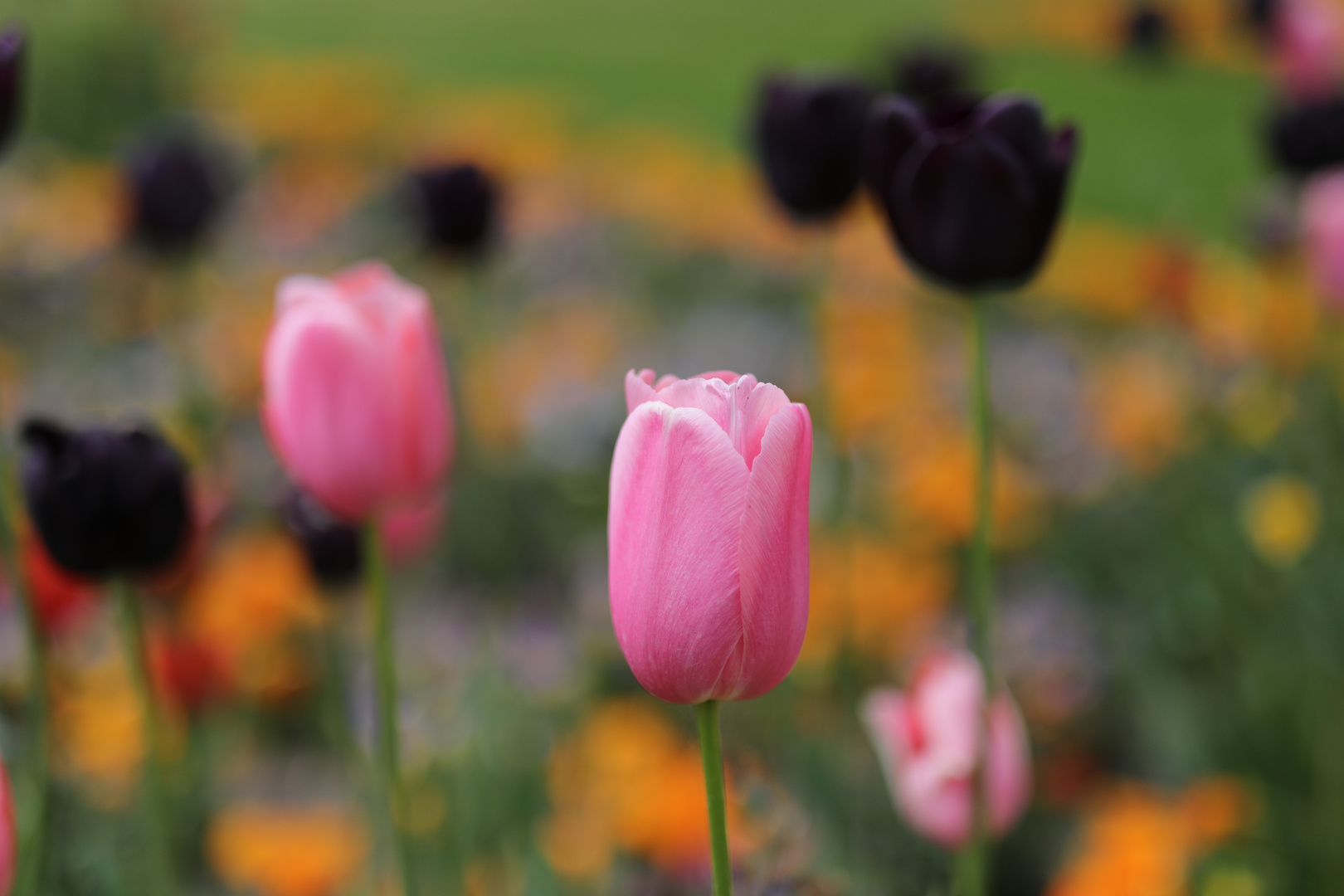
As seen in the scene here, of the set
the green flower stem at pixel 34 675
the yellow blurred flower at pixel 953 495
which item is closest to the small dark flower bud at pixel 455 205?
the yellow blurred flower at pixel 953 495

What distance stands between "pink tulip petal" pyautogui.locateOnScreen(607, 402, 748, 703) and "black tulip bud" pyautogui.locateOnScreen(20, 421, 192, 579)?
41 cm

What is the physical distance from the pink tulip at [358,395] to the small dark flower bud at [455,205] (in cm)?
86

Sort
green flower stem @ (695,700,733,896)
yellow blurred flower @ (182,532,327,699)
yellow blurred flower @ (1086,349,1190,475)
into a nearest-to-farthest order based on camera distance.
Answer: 1. green flower stem @ (695,700,733,896)
2. yellow blurred flower @ (182,532,327,699)
3. yellow blurred flower @ (1086,349,1190,475)

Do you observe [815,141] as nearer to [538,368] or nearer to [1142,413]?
[1142,413]

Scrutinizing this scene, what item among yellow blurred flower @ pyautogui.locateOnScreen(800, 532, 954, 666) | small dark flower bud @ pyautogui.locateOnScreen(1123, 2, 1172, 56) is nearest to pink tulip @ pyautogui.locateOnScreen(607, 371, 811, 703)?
yellow blurred flower @ pyautogui.locateOnScreen(800, 532, 954, 666)

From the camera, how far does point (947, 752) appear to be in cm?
91

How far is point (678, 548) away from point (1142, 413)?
202 cm

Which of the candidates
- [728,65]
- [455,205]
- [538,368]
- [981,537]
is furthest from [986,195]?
[728,65]

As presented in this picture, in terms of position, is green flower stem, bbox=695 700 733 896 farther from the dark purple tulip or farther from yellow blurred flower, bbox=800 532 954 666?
yellow blurred flower, bbox=800 532 954 666

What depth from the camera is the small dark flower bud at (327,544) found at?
3.83ft

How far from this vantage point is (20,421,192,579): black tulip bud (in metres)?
0.80

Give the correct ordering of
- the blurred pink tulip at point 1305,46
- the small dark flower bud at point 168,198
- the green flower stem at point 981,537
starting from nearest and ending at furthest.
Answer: the green flower stem at point 981,537 → the small dark flower bud at point 168,198 → the blurred pink tulip at point 1305,46

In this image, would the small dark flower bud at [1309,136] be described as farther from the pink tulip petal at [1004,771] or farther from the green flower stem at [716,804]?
the green flower stem at [716,804]

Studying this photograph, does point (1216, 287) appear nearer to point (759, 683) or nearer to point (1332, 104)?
point (1332, 104)
